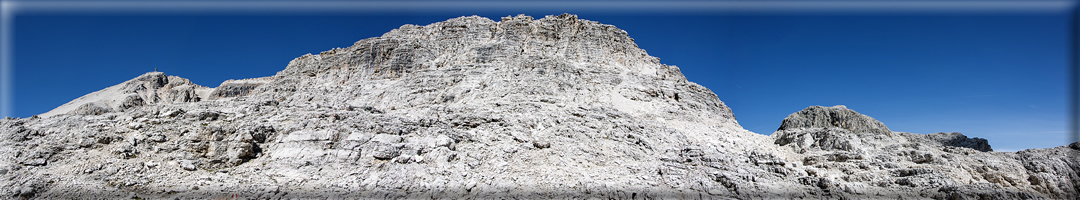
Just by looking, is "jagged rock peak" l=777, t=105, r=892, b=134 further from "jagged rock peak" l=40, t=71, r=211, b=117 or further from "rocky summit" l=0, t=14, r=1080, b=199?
"jagged rock peak" l=40, t=71, r=211, b=117

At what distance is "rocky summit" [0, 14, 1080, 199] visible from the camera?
23.5m

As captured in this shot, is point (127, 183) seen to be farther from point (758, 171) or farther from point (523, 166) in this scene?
point (758, 171)

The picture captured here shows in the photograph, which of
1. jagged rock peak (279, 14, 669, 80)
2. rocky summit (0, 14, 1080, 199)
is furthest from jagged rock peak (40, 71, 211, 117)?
rocky summit (0, 14, 1080, 199)

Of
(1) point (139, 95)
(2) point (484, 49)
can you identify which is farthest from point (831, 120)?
(1) point (139, 95)

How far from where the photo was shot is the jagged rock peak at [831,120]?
46.3 meters

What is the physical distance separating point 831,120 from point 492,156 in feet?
113

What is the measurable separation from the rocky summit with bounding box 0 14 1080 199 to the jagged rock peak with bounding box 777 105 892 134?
643 centimetres

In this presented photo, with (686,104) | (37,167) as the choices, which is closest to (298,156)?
(37,167)

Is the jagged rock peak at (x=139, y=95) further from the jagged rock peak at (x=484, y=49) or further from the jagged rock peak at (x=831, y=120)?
the jagged rock peak at (x=831, y=120)

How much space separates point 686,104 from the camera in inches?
1686

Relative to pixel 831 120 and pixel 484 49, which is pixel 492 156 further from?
pixel 831 120

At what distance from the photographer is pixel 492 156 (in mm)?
27984

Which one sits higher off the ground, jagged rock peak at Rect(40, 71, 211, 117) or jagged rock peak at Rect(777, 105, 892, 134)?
jagged rock peak at Rect(40, 71, 211, 117)

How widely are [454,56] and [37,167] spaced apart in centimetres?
3007
